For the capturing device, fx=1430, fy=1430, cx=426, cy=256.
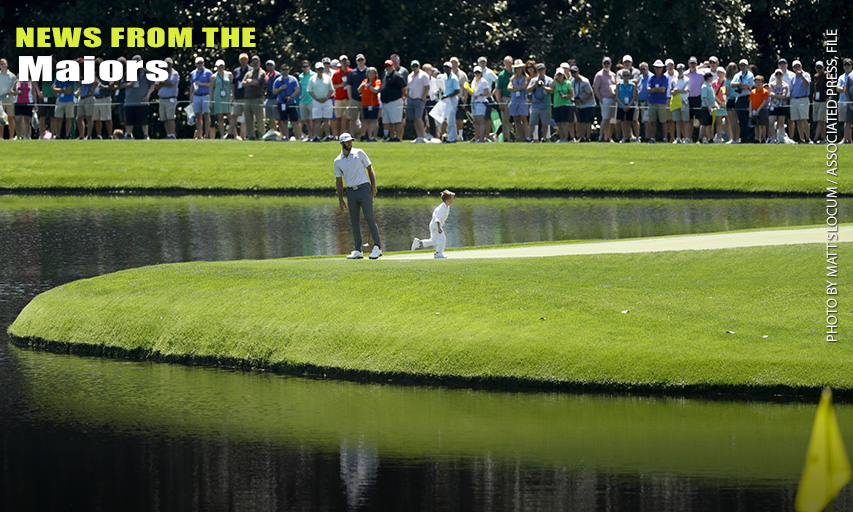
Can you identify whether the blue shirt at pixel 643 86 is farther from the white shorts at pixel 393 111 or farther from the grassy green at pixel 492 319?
the grassy green at pixel 492 319

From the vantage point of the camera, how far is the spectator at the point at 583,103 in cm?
3600

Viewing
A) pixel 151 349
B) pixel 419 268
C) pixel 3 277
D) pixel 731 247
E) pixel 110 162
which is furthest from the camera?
pixel 110 162

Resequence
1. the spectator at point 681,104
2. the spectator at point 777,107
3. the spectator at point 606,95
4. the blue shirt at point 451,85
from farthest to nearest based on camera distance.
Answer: the blue shirt at point 451,85 → the spectator at point 606,95 → the spectator at point 681,104 → the spectator at point 777,107

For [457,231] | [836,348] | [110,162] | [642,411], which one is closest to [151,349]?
[642,411]

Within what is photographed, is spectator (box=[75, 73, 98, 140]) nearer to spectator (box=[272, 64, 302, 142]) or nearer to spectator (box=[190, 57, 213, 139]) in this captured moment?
spectator (box=[190, 57, 213, 139])

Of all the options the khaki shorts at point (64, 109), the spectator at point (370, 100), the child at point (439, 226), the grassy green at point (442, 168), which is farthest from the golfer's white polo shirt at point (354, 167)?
the khaki shorts at point (64, 109)

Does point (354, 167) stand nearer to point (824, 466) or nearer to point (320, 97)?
point (824, 466)

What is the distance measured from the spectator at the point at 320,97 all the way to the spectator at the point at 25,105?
27.1 feet

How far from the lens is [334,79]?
122ft

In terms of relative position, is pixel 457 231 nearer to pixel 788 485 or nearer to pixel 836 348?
pixel 836 348

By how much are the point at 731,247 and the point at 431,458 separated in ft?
29.2

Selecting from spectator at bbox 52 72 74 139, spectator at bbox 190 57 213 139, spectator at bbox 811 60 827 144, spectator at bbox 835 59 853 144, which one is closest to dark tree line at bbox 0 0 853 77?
spectator at bbox 190 57 213 139

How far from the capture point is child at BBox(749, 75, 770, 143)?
3469 cm

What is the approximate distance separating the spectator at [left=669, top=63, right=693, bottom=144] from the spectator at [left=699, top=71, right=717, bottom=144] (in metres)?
0.40
